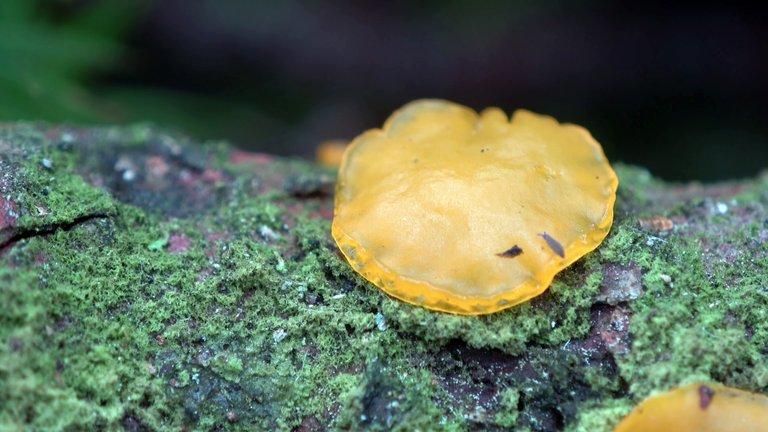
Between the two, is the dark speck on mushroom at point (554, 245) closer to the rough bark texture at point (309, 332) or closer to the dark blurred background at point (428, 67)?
the rough bark texture at point (309, 332)

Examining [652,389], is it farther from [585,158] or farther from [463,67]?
[463,67]

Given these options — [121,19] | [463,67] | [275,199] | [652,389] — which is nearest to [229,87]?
[121,19]

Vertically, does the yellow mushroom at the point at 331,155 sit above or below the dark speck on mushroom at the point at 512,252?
below

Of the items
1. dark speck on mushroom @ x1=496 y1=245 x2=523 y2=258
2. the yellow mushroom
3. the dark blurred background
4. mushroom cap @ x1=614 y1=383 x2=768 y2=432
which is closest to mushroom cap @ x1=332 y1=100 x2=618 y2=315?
dark speck on mushroom @ x1=496 y1=245 x2=523 y2=258

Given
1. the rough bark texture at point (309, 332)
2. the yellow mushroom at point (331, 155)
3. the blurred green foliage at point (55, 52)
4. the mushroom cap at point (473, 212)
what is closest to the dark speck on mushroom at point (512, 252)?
the mushroom cap at point (473, 212)

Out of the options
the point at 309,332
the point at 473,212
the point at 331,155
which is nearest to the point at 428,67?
the point at 331,155

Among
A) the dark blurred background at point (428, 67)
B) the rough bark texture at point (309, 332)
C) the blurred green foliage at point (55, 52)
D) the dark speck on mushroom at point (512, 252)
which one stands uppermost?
the dark speck on mushroom at point (512, 252)

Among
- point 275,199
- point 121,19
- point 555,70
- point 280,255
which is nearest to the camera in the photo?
point 280,255
